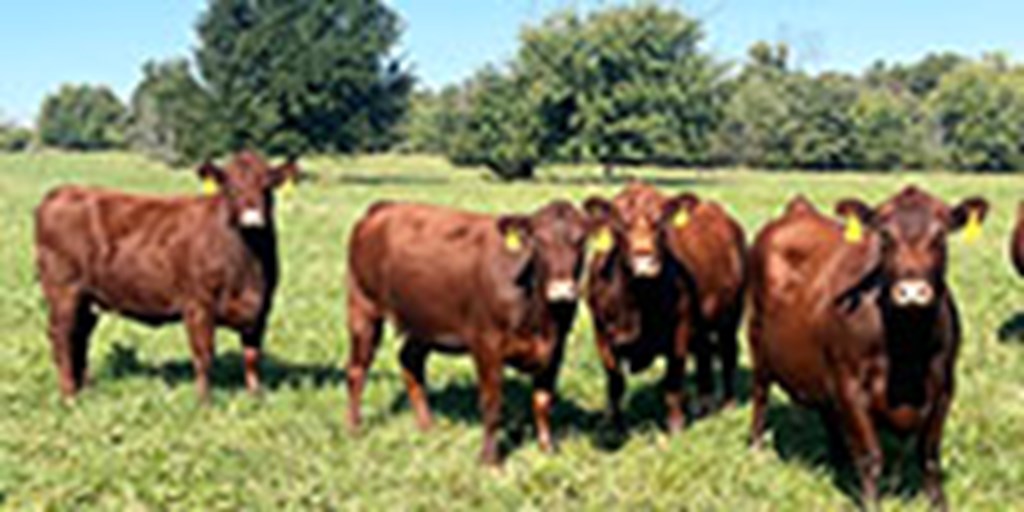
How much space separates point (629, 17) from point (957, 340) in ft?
184

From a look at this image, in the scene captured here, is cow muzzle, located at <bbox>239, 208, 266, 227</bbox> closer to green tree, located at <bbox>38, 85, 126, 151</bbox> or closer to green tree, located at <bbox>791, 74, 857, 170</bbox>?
green tree, located at <bbox>791, 74, 857, 170</bbox>

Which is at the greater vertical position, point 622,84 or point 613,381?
point 622,84

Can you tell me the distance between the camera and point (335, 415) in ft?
29.0

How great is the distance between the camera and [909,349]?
20.0ft

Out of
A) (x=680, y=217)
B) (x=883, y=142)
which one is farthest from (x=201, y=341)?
(x=883, y=142)

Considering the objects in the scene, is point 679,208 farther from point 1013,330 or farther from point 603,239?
point 1013,330

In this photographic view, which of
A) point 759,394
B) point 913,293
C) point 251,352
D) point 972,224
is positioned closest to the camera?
point 913,293

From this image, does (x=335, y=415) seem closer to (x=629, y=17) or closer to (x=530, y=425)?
(x=530, y=425)

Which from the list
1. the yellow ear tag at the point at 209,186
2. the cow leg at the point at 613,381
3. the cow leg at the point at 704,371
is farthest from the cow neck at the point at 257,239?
the cow leg at the point at 704,371

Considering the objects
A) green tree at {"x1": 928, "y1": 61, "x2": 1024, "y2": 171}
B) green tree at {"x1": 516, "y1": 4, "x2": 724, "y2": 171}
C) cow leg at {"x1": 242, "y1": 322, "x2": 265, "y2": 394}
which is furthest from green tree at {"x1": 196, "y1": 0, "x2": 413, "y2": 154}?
green tree at {"x1": 928, "y1": 61, "x2": 1024, "y2": 171}

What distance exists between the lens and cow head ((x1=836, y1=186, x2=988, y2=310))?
568 cm

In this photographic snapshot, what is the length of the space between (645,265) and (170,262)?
4.17 metres

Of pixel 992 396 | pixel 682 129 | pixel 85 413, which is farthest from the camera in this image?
pixel 682 129

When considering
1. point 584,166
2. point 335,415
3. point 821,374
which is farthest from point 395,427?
point 584,166
